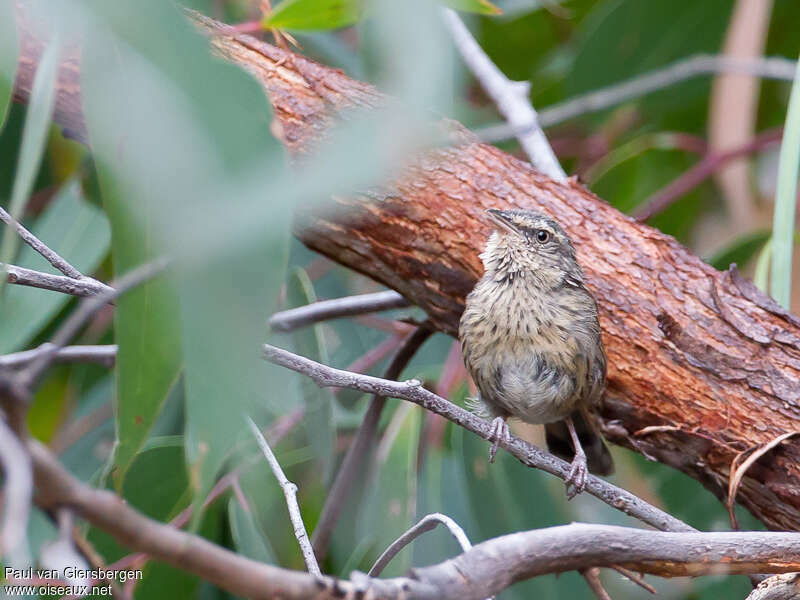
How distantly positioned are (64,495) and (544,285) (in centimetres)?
211

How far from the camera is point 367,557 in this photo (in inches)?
132

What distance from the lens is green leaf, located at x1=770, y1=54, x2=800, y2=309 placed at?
107 inches

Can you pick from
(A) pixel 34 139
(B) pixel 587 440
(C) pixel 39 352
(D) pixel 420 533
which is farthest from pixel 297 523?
(B) pixel 587 440

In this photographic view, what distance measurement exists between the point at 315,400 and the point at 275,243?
162 cm

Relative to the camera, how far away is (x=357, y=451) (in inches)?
126

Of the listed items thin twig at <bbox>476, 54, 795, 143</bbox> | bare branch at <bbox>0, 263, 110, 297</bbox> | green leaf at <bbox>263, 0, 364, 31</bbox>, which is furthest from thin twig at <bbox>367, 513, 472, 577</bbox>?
thin twig at <bbox>476, 54, 795, 143</bbox>

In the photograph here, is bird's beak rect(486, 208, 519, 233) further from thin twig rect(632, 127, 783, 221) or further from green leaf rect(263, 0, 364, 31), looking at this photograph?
thin twig rect(632, 127, 783, 221)

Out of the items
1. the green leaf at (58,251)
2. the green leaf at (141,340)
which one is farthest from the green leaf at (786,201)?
the green leaf at (58,251)

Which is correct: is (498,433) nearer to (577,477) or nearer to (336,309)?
(577,477)

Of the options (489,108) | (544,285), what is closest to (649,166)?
(489,108)

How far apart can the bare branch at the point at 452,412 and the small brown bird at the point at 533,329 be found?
14.7 inches

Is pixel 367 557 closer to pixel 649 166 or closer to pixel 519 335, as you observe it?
pixel 519 335

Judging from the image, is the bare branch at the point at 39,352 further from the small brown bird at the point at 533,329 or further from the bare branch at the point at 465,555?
the small brown bird at the point at 533,329

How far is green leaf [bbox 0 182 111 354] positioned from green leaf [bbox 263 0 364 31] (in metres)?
1.16
